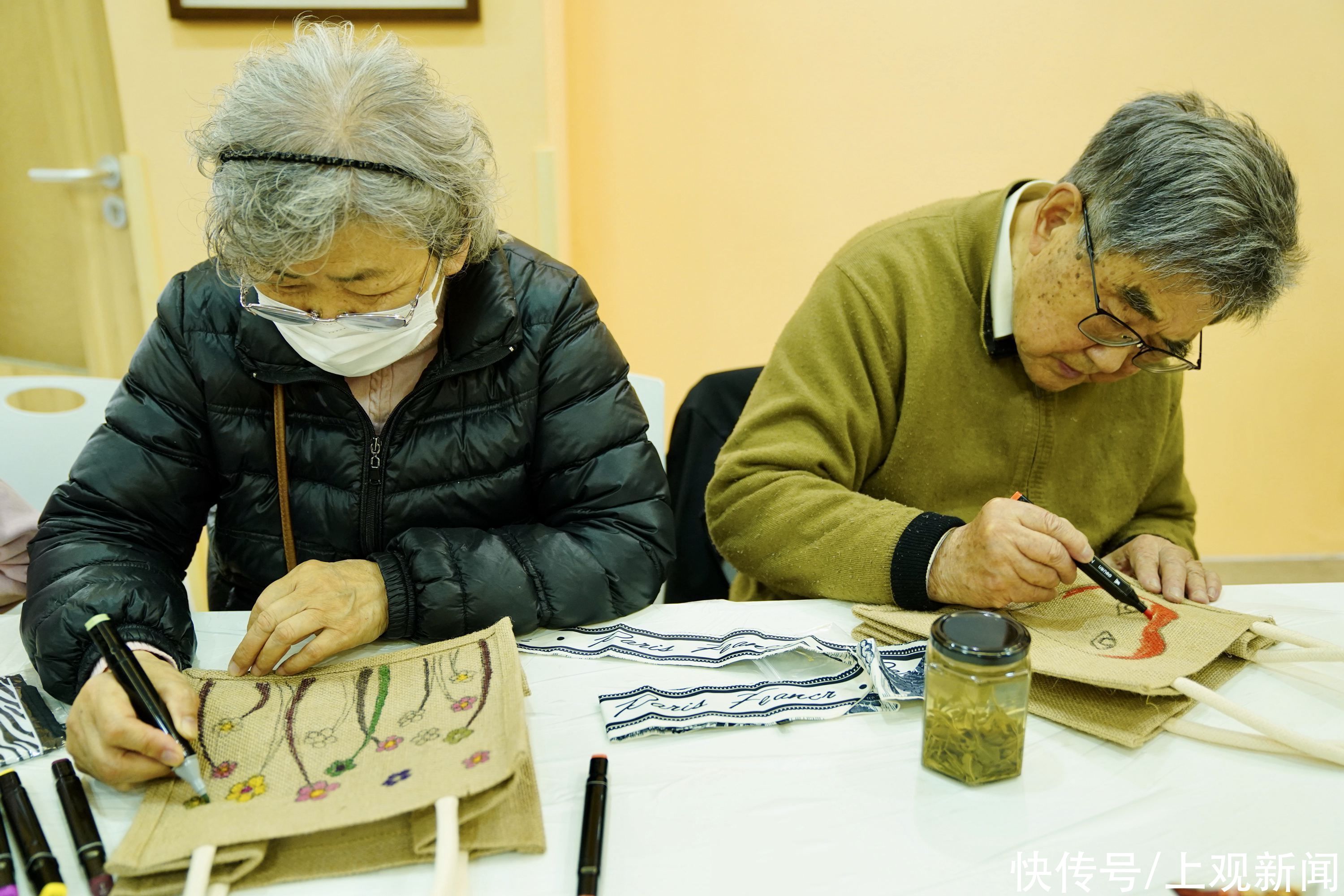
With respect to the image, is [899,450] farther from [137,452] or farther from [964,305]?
[137,452]

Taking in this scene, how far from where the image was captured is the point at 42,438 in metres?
1.84

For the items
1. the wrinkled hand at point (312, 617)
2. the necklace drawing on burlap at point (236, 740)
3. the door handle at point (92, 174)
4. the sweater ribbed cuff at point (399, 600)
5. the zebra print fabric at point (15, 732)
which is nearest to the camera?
the necklace drawing on burlap at point (236, 740)

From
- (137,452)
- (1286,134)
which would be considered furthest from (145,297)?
(1286,134)

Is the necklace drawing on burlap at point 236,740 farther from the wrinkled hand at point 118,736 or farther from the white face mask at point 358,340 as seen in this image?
the white face mask at point 358,340

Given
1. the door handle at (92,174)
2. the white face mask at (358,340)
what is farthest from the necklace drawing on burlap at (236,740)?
the door handle at (92,174)

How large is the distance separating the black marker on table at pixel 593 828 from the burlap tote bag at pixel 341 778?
0.14 ft

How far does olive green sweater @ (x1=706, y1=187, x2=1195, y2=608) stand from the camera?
1.58 meters

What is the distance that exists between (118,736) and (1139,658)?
113 centimetres

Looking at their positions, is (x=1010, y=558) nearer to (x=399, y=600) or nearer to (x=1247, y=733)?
(x=1247, y=733)

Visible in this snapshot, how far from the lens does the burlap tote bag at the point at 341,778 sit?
2.76 feet

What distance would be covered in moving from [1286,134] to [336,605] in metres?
→ 3.17

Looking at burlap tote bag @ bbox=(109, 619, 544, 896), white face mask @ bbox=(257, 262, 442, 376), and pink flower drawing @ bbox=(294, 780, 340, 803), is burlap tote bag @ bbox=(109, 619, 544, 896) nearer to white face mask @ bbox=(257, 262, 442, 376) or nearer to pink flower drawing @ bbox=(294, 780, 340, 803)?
pink flower drawing @ bbox=(294, 780, 340, 803)

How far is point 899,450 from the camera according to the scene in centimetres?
168

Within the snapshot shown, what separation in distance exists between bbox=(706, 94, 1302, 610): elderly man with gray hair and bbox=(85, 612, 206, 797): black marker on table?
2.82ft
